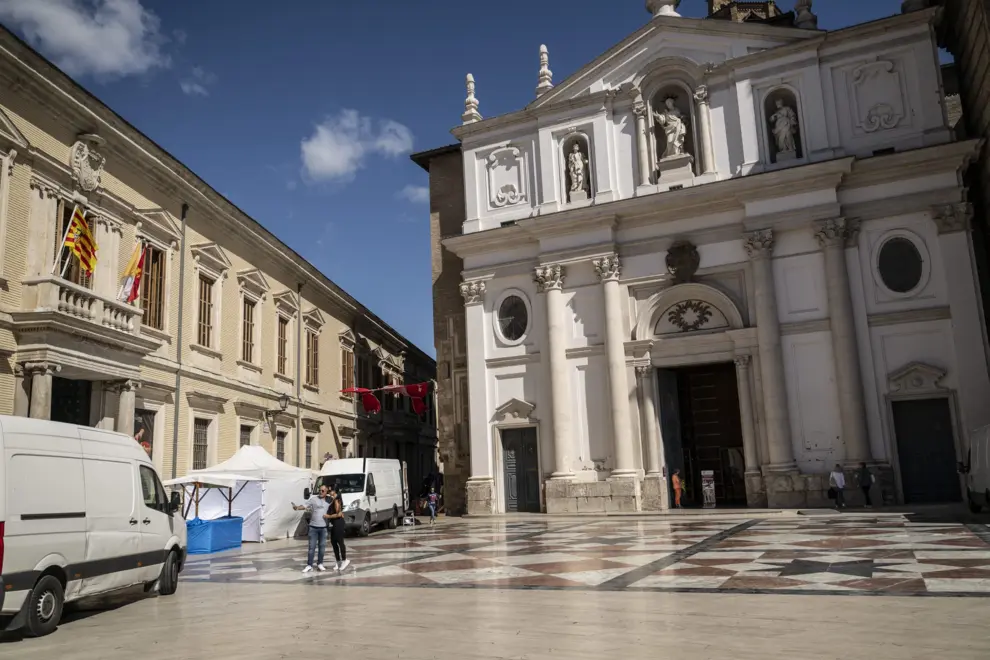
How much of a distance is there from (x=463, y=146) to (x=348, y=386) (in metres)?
11.9

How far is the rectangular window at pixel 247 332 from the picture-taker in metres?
26.9

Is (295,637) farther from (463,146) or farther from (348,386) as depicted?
(348,386)

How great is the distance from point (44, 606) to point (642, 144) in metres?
24.1

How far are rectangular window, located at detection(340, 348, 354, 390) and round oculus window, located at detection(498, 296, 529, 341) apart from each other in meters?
9.24

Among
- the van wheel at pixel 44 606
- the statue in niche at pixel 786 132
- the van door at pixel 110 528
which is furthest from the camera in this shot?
the statue in niche at pixel 786 132

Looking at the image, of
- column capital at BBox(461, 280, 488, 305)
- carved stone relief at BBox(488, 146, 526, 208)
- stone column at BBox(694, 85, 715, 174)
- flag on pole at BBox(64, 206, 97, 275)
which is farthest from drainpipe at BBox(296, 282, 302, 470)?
stone column at BBox(694, 85, 715, 174)

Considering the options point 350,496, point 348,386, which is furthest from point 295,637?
point 348,386

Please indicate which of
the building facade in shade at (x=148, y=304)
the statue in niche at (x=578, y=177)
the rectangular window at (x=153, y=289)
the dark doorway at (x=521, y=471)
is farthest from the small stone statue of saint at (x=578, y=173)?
the rectangular window at (x=153, y=289)

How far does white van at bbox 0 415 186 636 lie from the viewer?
8.09 meters

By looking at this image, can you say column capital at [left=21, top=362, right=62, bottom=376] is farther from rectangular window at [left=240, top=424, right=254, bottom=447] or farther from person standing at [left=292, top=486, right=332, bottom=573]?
rectangular window at [left=240, top=424, right=254, bottom=447]

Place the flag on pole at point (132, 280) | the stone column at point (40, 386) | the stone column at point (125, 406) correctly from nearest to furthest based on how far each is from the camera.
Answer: the stone column at point (40, 386) → the stone column at point (125, 406) → the flag on pole at point (132, 280)

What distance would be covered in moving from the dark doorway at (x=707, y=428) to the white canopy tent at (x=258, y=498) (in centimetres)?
1287

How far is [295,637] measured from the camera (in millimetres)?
7375

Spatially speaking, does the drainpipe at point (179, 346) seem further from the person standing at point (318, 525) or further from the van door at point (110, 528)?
the van door at point (110, 528)
